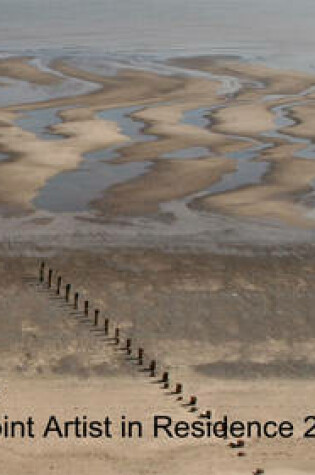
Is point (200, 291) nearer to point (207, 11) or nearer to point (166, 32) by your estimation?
point (166, 32)

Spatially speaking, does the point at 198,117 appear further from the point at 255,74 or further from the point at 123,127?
the point at 255,74

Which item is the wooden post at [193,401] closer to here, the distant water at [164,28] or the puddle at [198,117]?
the puddle at [198,117]

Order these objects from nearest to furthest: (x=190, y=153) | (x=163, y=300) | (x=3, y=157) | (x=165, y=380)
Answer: (x=165, y=380)
(x=163, y=300)
(x=3, y=157)
(x=190, y=153)

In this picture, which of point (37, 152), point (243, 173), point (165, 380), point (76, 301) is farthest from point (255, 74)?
point (165, 380)

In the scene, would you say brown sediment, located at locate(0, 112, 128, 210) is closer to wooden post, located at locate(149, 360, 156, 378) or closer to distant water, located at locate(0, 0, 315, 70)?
wooden post, located at locate(149, 360, 156, 378)

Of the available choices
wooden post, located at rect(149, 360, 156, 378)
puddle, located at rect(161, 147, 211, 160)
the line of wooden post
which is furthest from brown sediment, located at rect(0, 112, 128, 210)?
wooden post, located at rect(149, 360, 156, 378)

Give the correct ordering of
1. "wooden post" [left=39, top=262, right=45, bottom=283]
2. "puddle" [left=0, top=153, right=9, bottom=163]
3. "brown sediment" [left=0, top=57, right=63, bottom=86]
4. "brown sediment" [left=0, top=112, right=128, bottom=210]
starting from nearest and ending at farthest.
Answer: "wooden post" [left=39, top=262, right=45, bottom=283] < "brown sediment" [left=0, top=112, right=128, bottom=210] < "puddle" [left=0, top=153, right=9, bottom=163] < "brown sediment" [left=0, top=57, right=63, bottom=86]
